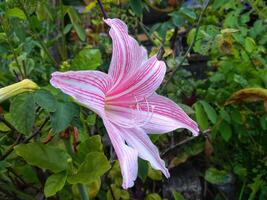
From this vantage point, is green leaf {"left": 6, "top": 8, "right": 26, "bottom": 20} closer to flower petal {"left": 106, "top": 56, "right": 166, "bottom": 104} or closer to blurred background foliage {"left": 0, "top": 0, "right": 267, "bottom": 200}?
blurred background foliage {"left": 0, "top": 0, "right": 267, "bottom": 200}

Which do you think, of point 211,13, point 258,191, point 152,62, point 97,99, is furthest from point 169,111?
point 211,13

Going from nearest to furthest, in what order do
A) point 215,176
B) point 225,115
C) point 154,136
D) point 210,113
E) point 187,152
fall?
1. point 154,136
2. point 210,113
3. point 225,115
4. point 215,176
5. point 187,152

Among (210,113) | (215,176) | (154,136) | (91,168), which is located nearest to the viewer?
(91,168)

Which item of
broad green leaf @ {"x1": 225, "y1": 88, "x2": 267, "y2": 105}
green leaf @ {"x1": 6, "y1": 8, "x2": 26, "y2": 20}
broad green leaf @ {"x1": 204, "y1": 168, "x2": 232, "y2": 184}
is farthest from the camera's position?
broad green leaf @ {"x1": 204, "y1": 168, "x2": 232, "y2": 184}

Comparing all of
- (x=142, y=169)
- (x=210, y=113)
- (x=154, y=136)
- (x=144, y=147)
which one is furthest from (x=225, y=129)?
(x=144, y=147)

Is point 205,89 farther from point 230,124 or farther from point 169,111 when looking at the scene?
point 169,111

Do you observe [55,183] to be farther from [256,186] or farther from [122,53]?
[256,186]

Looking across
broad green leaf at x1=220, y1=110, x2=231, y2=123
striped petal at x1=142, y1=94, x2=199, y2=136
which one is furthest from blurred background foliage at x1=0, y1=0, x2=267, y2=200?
striped petal at x1=142, y1=94, x2=199, y2=136
